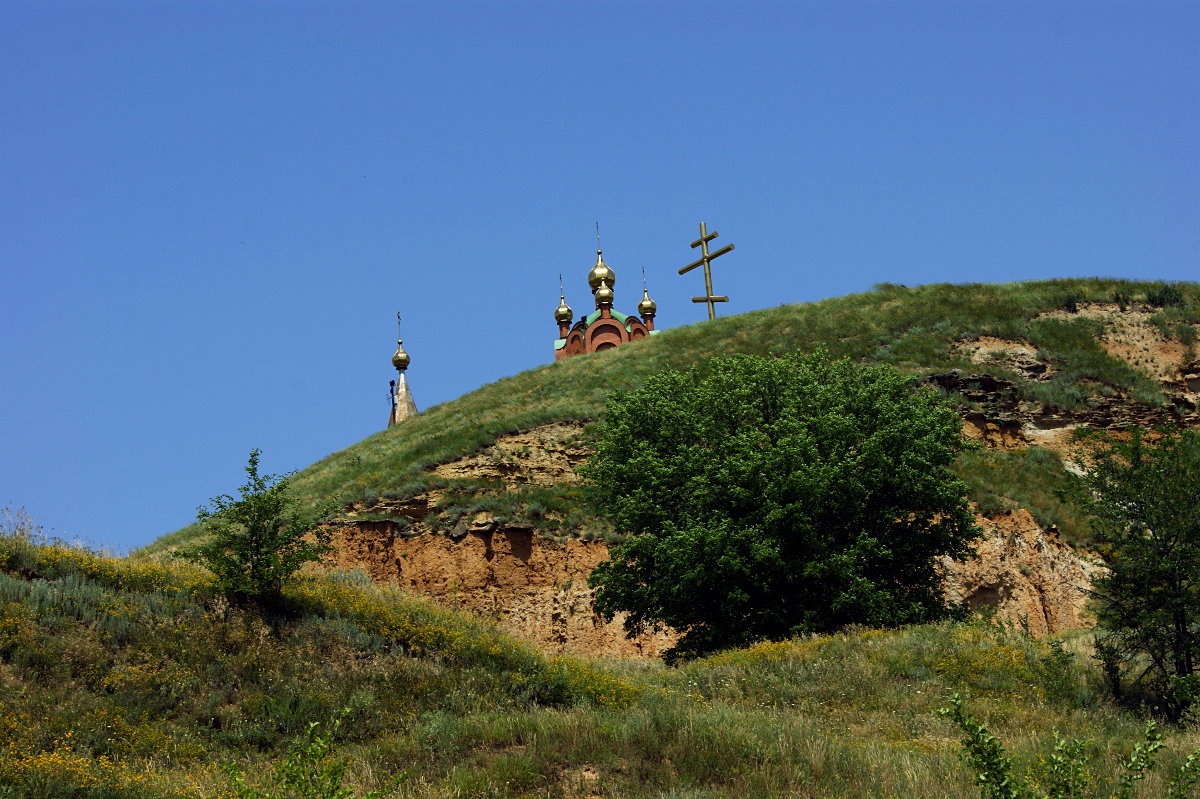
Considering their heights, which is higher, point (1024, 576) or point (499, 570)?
point (499, 570)

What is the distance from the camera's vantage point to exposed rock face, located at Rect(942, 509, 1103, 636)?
104 ft

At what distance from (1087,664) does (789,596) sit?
19.5 feet

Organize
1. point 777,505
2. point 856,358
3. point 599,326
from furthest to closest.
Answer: point 599,326 < point 856,358 < point 777,505

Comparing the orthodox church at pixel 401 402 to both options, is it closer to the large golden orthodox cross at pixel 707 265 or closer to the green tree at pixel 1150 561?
the large golden orthodox cross at pixel 707 265

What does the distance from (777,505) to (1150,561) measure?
7109 mm

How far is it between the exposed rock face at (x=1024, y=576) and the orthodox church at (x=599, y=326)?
36.0 m

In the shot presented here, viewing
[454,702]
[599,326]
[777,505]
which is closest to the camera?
[454,702]

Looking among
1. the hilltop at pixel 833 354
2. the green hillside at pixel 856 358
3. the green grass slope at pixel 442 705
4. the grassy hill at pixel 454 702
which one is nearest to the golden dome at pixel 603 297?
the green hillside at pixel 856 358

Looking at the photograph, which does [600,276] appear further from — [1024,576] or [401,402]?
[1024,576]

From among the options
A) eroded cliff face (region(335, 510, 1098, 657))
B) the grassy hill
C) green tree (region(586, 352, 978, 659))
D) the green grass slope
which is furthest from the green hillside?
the green grass slope

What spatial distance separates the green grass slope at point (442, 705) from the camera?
1162 centimetres

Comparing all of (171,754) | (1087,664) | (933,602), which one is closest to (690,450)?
(933,602)

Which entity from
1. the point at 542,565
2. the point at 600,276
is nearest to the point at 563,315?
the point at 600,276

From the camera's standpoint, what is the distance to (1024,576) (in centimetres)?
3253
